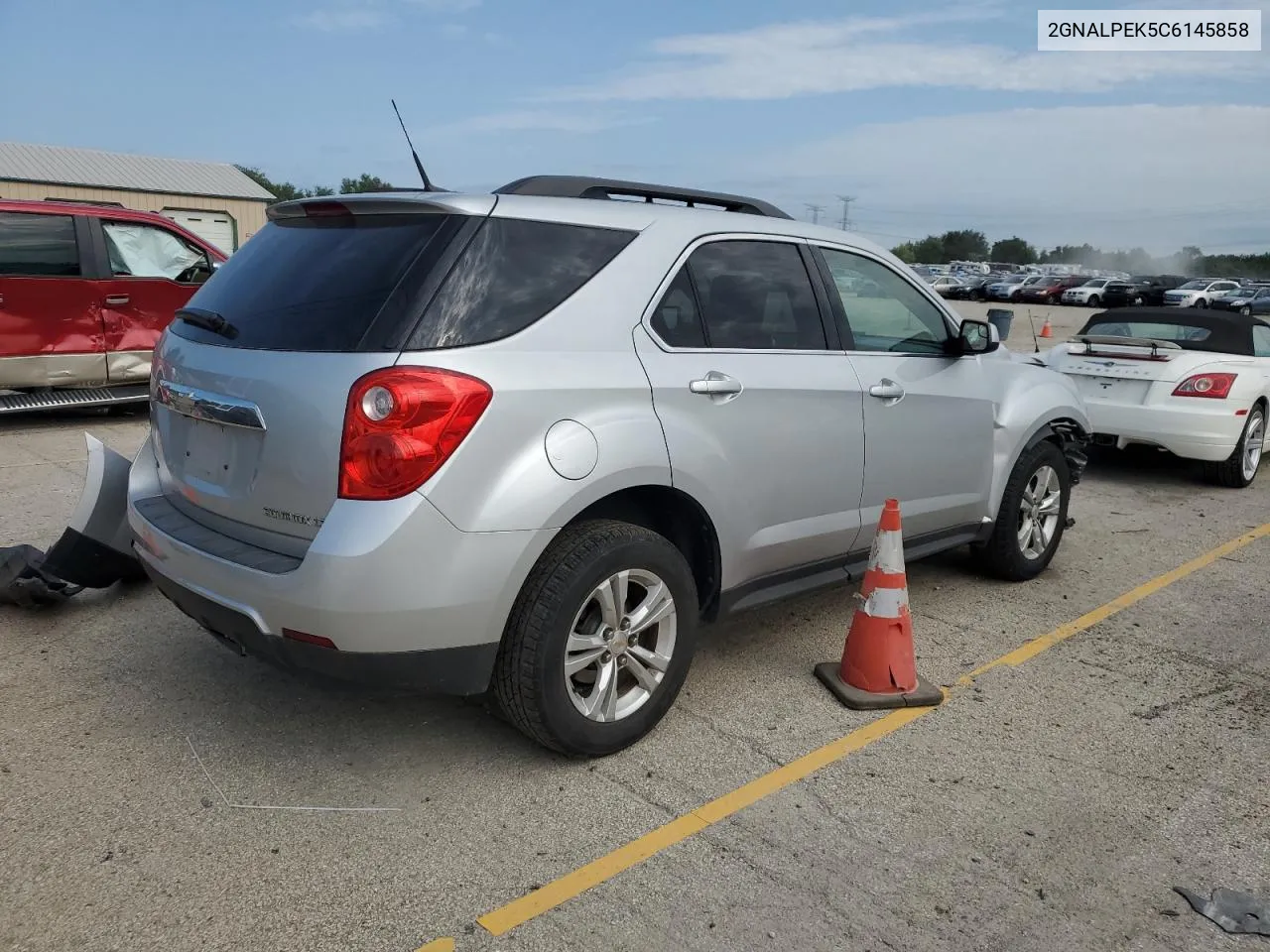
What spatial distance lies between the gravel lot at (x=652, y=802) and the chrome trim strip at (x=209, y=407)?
844mm

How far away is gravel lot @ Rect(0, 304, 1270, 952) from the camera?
8.79ft

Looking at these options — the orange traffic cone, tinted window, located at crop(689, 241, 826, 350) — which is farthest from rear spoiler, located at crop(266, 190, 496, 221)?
the orange traffic cone

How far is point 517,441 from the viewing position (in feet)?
9.97

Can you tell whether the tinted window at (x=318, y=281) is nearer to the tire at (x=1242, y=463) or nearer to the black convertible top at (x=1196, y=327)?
the black convertible top at (x=1196, y=327)

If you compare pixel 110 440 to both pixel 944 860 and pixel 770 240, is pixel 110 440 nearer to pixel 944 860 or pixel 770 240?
pixel 770 240

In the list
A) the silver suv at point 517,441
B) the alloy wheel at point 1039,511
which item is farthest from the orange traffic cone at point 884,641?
the alloy wheel at point 1039,511

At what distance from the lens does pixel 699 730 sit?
3.75 m

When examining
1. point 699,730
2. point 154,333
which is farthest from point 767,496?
point 154,333

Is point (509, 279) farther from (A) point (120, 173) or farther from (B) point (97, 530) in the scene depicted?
(A) point (120, 173)

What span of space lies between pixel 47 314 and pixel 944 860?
346 inches

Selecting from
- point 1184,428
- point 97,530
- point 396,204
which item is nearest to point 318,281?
point 396,204

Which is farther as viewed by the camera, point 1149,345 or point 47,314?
point 47,314

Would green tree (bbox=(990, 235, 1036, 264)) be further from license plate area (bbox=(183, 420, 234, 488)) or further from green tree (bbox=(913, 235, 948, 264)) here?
license plate area (bbox=(183, 420, 234, 488))

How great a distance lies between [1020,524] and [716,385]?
2.58m
